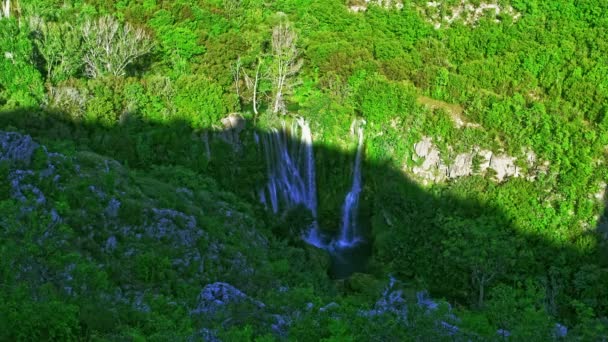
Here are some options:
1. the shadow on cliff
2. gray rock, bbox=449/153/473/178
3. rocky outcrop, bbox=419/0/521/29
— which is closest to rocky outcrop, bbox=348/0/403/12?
rocky outcrop, bbox=419/0/521/29

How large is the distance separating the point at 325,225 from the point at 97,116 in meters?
14.7

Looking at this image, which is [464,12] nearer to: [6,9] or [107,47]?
[107,47]

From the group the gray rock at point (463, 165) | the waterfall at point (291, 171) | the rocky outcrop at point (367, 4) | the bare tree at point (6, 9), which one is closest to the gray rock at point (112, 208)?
the waterfall at point (291, 171)

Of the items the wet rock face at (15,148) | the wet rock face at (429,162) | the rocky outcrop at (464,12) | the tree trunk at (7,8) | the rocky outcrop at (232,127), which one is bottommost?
the wet rock face at (429,162)

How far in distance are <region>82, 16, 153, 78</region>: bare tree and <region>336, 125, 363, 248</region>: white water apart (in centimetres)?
1507

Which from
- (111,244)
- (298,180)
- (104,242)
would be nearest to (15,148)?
(104,242)

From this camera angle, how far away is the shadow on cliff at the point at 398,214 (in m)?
28.6

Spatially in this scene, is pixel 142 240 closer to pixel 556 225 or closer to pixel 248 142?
pixel 248 142

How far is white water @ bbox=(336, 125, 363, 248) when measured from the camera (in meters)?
35.2

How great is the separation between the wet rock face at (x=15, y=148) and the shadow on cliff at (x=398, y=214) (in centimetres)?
796

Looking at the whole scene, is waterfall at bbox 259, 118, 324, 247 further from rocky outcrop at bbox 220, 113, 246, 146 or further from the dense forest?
rocky outcrop at bbox 220, 113, 246, 146

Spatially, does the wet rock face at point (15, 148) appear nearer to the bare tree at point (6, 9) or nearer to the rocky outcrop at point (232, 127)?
the rocky outcrop at point (232, 127)

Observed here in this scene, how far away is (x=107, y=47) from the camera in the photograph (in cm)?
3362

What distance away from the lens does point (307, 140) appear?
36500 millimetres
